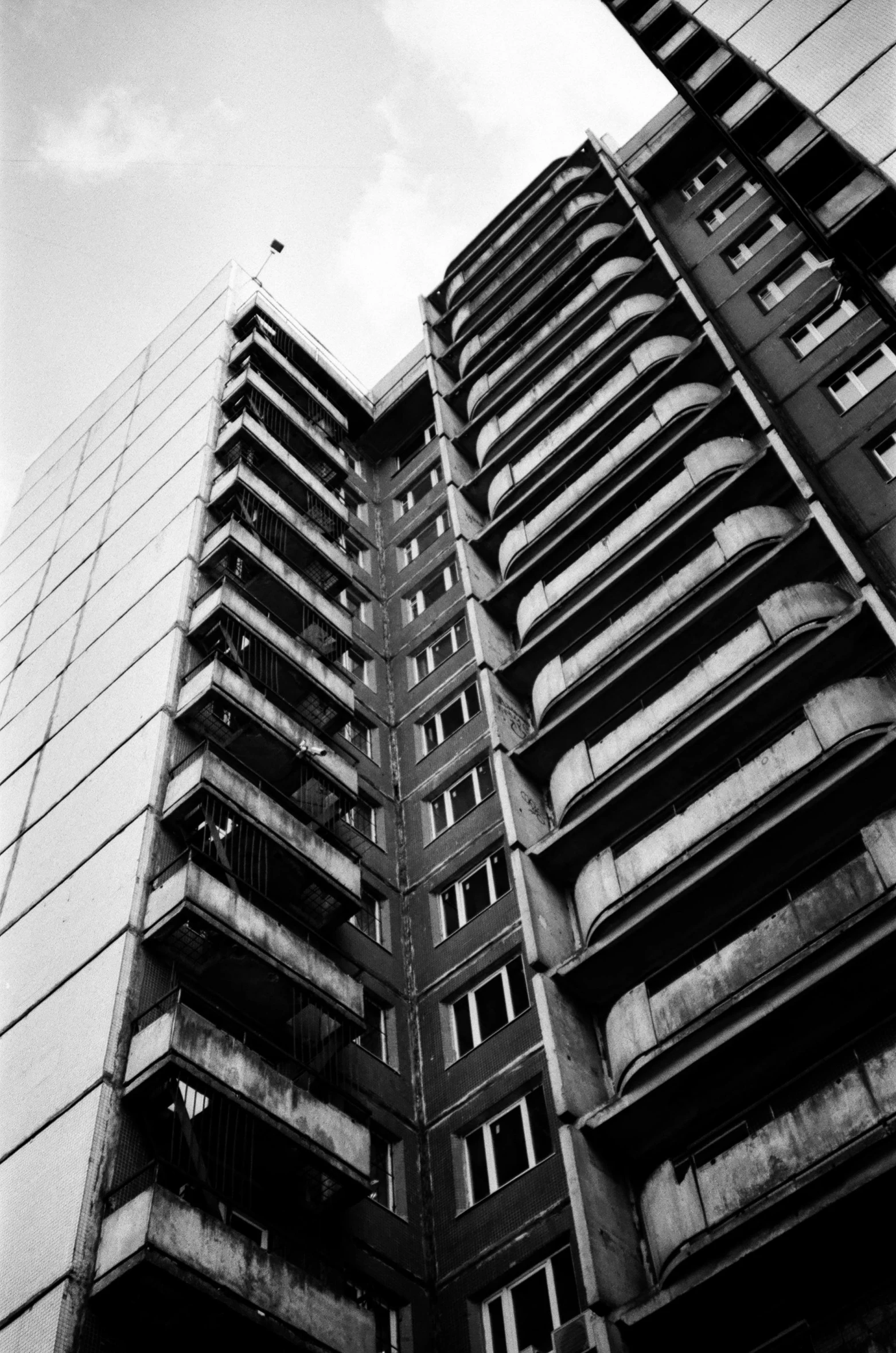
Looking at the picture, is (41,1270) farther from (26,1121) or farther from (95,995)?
(95,995)

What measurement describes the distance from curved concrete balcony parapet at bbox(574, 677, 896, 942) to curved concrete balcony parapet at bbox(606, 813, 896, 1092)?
5.66 feet

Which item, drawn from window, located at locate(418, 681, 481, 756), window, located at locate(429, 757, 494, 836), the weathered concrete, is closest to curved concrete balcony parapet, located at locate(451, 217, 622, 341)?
window, located at locate(418, 681, 481, 756)

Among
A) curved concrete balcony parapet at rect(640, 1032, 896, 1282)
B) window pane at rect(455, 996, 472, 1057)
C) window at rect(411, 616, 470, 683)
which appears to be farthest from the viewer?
window at rect(411, 616, 470, 683)

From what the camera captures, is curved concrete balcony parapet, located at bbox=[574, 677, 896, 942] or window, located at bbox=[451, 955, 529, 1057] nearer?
curved concrete balcony parapet, located at bbox=[574, 677, 896, 942]

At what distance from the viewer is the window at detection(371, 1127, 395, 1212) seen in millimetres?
21516

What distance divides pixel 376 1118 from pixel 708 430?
15.9 meters

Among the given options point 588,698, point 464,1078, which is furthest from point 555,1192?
point 588,698

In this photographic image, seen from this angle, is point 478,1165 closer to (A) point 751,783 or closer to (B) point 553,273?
(A) point 751,783

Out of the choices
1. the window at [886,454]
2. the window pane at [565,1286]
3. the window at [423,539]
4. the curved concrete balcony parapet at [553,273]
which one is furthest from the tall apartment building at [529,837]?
the window at [423,539]

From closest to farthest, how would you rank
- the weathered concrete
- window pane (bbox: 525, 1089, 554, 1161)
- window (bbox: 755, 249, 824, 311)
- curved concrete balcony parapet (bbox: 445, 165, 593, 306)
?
1. the weathered concrete
2. window pane (bbox: 525, 1089, 554, 1161)
3. window (bbox: 755, 249, 824, 311)
4. curved concrete balcony parapet (bbox: 445, 165, 593, 306)

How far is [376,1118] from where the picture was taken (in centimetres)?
2225

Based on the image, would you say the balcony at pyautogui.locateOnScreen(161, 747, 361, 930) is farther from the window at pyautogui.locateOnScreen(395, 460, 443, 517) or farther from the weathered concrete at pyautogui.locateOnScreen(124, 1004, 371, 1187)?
the window at pyautogui.locateOnScreen(395, 460, 443, 517)

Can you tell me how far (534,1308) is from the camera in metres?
19.0

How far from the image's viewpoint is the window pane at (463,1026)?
2355 centimetres
